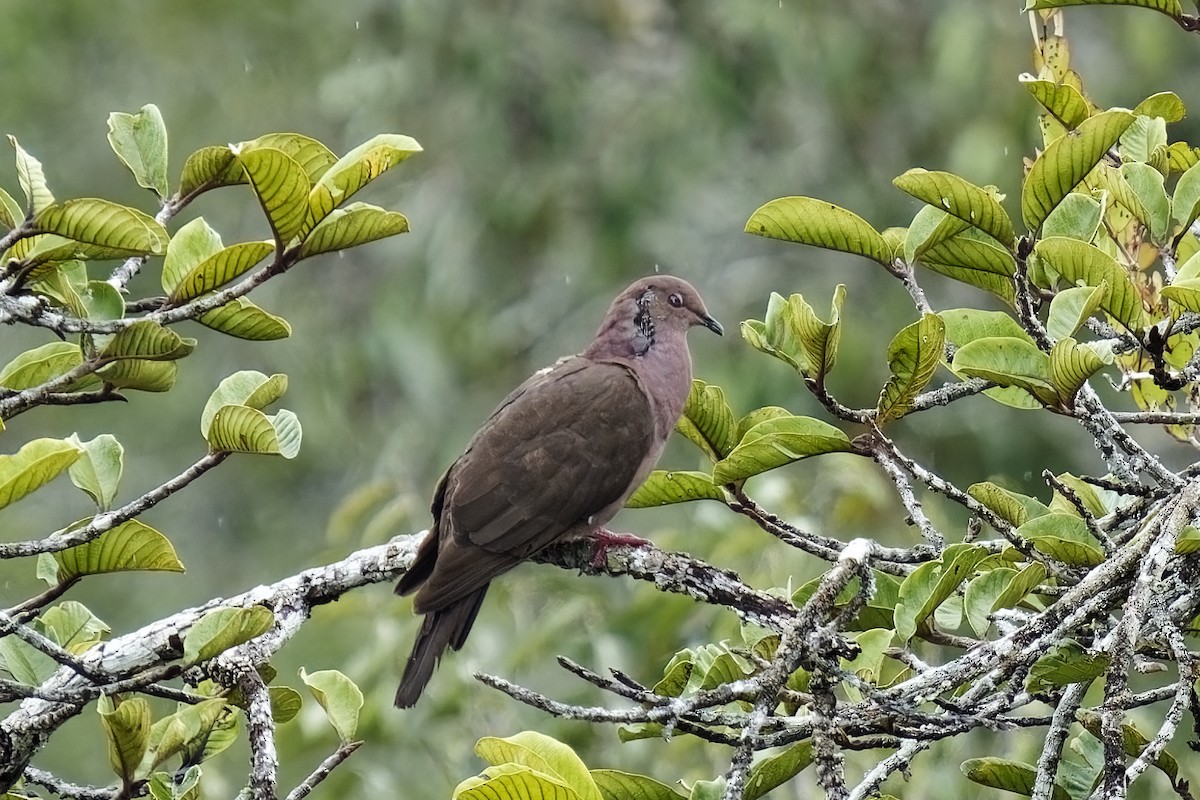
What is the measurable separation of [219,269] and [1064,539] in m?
1.19

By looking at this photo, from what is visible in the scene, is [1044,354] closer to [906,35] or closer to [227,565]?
[906,35]

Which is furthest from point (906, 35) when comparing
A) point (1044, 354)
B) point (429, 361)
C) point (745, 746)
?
point (745, 746)

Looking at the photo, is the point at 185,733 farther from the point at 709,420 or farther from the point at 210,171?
the point at 709,420

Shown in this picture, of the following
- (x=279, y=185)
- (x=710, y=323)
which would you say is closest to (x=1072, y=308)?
(x=279, y=185)

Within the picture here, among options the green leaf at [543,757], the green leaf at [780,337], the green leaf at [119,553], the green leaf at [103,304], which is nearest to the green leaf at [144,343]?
the green leaf at [103,304]

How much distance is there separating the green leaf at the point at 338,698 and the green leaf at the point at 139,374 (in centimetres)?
49

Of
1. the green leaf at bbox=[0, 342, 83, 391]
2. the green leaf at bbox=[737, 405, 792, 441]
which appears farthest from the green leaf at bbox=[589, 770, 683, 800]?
the green leaf at bbox=[0, 342, 83, 391]

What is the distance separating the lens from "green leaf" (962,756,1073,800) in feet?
6.57

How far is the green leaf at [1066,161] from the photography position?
188 cm

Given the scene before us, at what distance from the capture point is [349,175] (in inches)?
79.7

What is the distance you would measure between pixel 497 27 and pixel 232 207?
7.29 feet

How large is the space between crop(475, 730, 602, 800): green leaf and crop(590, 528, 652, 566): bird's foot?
129 centimetres

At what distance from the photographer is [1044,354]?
1.94 m

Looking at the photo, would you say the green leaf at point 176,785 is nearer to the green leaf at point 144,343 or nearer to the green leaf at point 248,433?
the green leaf at point 248,433
